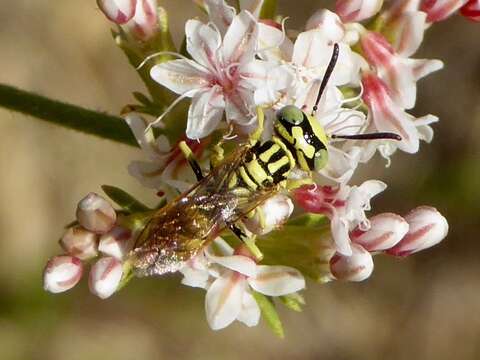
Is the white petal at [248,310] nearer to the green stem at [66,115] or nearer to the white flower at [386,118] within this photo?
the white flower at [386,118]

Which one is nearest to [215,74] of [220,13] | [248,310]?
[220,13]

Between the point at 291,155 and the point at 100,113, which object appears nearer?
the point at 291,155

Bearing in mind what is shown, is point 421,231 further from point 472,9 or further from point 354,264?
point 472,9

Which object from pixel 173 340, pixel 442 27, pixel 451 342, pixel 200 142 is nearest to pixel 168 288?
pixel 173 340

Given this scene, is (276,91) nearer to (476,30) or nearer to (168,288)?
(168,288)

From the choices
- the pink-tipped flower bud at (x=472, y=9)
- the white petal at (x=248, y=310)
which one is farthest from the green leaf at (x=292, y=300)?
the pink-tipped flower bud at (x=472, y=9)
